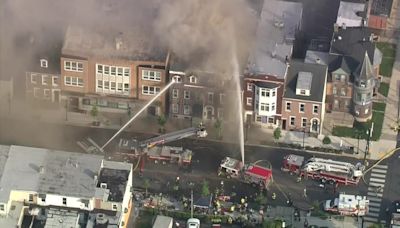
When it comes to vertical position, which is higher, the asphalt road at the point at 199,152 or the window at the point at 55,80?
the window at the point at 55,80

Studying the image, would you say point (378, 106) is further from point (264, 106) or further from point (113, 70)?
point (113, 70)

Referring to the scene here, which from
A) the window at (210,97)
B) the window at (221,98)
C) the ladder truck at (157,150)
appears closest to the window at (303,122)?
the window at (221,98)

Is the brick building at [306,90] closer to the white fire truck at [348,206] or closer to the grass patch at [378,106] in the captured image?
the grass patch at [378,106]

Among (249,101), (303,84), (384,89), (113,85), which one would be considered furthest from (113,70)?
(384,89)

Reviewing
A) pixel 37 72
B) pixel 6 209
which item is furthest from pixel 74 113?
pixel 6 209

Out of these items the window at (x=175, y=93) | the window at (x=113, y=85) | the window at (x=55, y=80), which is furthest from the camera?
the window at (x=55, y=80)

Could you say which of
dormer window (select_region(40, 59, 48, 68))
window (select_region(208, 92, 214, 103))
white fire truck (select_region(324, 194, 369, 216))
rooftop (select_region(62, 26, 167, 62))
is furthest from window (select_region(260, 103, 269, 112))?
dormer window (select_region(40, 59, 48, 68))

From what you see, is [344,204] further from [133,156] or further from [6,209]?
[6,209]
